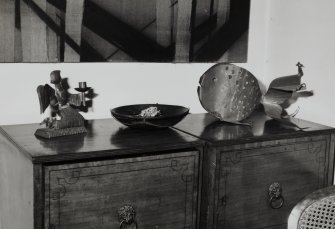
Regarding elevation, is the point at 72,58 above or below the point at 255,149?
above

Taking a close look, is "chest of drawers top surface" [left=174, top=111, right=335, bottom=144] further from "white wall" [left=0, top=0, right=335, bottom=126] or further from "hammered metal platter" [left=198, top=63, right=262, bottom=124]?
"white wall" [left=0, top=0, right=335, bottom=126]

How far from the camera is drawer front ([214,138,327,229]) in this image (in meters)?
2.29

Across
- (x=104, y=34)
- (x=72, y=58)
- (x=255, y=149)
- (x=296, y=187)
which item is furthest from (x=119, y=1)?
(x=296, y=187)

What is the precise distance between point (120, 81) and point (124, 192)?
793 mm

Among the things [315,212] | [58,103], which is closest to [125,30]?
[58,103]

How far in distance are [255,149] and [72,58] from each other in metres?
0.96

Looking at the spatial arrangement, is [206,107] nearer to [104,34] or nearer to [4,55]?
[104,34]

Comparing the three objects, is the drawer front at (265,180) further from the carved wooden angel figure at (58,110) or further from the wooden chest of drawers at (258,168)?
the carved wooden angel figure at (58,110)

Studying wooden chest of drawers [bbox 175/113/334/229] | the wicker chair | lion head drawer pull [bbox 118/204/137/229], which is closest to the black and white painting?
wooden chest of drawers [bbox 175/113/334/229]

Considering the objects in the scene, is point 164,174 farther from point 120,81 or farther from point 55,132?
point 120,81

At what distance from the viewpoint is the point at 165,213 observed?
2.15 meters

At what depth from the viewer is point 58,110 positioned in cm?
224

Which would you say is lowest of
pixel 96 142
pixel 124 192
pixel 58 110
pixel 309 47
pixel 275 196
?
pixel 275 196

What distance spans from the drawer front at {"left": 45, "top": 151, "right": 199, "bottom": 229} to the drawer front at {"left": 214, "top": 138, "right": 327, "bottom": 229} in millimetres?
159
